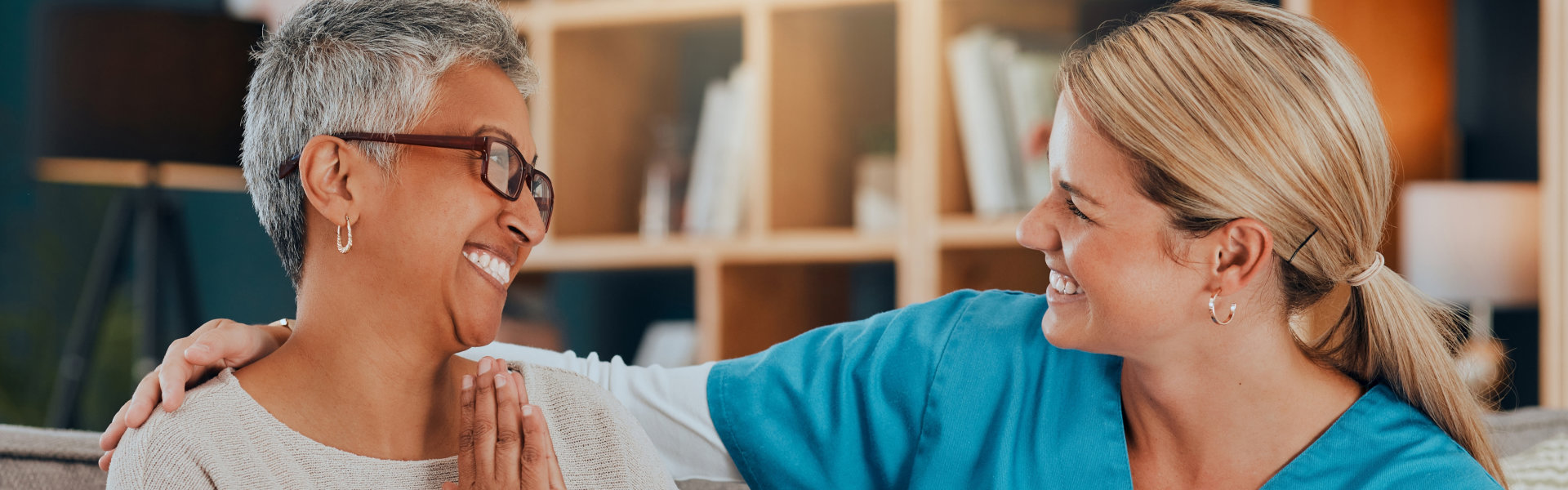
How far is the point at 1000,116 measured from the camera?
2.40 meters

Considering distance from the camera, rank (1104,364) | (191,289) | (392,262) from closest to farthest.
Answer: (392,262)
(1104,364)
(191,289)

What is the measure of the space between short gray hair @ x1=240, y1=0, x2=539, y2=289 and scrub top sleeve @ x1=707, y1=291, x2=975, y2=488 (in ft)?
1.64

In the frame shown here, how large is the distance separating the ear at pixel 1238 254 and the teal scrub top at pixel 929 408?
230mm

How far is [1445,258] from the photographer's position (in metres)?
2.21

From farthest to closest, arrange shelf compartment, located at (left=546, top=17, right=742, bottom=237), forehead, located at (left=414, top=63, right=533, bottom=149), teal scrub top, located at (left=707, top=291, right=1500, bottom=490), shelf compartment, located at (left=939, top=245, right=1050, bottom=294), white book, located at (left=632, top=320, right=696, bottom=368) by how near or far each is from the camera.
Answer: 1. white book, located at (left=632, top=320, right=696, bottom=368)
2. shelf compartment, located at (left=546, top=17, right=742, bottom=237)
3. shelf compartment, located at (left=939, top=245, right=1050, bottom=294)
4. teal scrub top, located at (left=707, top=291, right=1500, bottom=490)
5. forehead, located at (left=414, top=63, right=533, bottom=149)

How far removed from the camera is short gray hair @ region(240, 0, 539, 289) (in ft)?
3.19

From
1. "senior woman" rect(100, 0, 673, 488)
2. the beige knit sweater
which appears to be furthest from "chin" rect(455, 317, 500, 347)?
the beige knit sweater

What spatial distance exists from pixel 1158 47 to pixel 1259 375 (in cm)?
35

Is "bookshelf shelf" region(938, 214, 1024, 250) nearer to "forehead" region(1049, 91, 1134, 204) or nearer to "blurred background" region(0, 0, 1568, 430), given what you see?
"blurred background" region(0, 0, 1568, 430)

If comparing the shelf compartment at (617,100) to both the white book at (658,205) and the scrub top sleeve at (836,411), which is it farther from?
the scrub top sleeve at (836,411)

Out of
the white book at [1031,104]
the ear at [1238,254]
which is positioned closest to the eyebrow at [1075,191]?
the ear at [1238,254]

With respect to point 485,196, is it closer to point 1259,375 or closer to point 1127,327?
point 1127,327

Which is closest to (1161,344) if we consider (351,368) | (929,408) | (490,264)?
(929,408)

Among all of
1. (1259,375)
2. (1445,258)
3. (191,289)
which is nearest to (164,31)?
(191,289)
